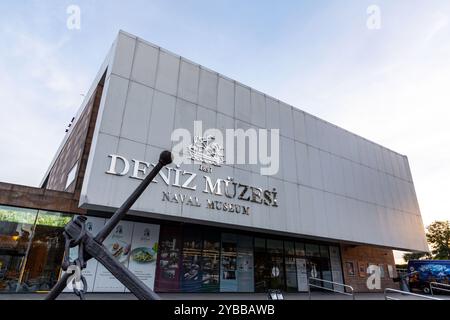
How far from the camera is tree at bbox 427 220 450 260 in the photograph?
46478mm

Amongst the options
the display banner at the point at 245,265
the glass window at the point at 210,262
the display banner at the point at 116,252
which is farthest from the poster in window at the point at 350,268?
the display banner at the point at 116,252

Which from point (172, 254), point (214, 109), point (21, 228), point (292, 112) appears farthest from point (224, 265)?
point (292, 112)

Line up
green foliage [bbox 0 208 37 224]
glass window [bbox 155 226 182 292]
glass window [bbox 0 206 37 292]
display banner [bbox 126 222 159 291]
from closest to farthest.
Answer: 1. glass window [bbox 0 206 37 292]
2. green foliage [bbox 0 208 37 224]
3. display banner [bbox 126 222 159 291]
4. glass window [bbox 155 226 182 292]

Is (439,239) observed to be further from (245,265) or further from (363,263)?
(245,265)

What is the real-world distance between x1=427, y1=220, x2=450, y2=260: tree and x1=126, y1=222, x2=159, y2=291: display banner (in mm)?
51956

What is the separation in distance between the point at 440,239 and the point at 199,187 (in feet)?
174

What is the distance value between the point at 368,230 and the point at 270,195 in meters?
8.71

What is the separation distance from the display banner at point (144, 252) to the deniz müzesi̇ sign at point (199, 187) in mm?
→ 2503

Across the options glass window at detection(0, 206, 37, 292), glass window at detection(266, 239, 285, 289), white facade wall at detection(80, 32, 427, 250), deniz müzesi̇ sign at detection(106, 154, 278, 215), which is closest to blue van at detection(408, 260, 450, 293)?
white facade wall at detection(80, 32, 427, 250)

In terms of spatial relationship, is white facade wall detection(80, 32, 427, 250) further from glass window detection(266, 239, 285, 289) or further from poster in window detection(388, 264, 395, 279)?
poster in window detection(388, 264, 395, 279)

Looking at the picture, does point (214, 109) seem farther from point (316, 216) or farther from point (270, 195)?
point (316, 216)

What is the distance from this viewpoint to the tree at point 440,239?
152 ft

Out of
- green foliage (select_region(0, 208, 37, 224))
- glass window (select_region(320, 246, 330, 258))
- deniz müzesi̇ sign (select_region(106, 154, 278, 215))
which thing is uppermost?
deniz müzesi̇ sign (select_region(106, 154, 278, 215))
